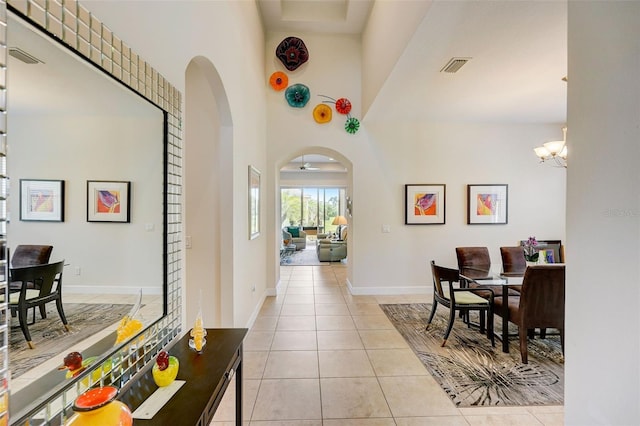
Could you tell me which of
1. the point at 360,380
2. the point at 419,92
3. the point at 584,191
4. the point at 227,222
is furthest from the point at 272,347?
the point at 419,92

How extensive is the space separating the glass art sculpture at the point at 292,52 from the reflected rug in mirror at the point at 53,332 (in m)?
4.66

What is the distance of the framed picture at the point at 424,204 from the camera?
198 inches

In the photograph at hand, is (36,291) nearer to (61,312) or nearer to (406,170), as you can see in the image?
(61,312)

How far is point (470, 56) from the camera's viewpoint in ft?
9.46

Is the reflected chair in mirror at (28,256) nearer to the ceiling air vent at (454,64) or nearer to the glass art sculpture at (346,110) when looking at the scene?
the ceiling air vent at (454,64)

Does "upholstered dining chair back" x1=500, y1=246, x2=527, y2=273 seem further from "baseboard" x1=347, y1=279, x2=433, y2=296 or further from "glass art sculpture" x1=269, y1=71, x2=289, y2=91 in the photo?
"glass art sculpture" x1=269, y1=71, x2=289, y2=91

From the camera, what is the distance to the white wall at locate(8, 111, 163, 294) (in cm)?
77

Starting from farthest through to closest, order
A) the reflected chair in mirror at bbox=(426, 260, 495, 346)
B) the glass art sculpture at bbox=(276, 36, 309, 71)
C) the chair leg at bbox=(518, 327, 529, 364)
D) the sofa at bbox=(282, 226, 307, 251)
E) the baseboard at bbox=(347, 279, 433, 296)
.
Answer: the sofa at bbox=(282, 226, 307, 251) → the baseboard at bbox=(347, 279, 433, 296) → the glass art sculpture at bbox=(276, 36, 309, 71) → the reflected chair in mirror at bbox=(426, 260, 495, 346) → the chair leg at bbox=(518, 327, 529, 364)

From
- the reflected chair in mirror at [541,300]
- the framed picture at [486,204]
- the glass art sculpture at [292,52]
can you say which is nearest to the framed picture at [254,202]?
the glass art sculpture at [292,52]

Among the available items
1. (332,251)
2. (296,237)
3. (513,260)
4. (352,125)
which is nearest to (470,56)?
(352,125)

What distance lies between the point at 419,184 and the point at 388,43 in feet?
8.07

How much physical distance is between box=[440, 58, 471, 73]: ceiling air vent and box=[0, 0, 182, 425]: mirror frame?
104 inches

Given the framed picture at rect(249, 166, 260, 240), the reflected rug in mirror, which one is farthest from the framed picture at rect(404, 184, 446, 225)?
the reflected rug in mirror

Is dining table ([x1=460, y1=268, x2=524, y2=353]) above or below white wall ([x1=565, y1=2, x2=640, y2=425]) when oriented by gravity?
below
